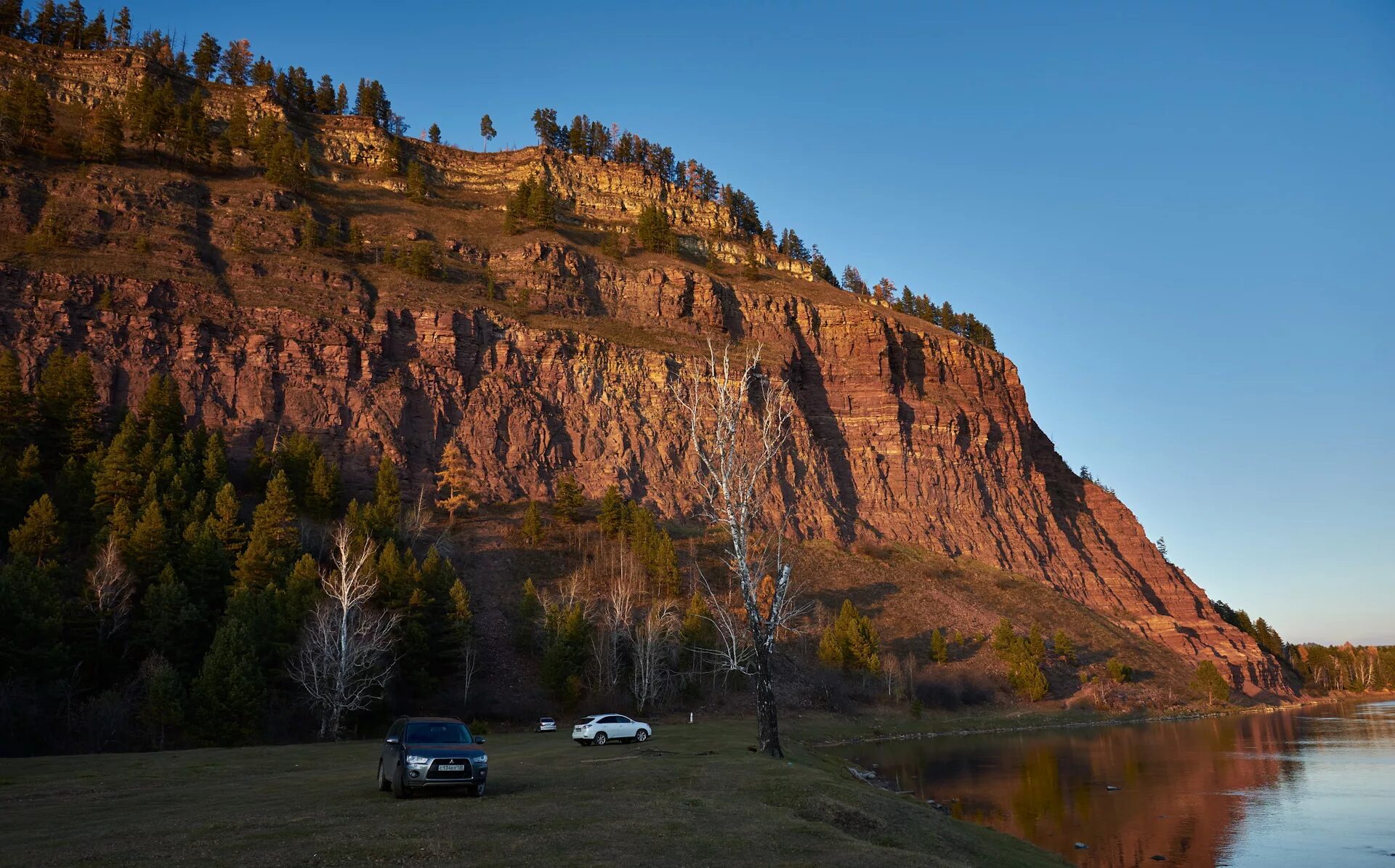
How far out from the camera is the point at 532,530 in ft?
242

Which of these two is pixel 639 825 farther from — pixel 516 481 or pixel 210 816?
pixel 516 481

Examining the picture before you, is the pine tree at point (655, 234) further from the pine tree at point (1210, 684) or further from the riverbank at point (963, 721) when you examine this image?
the pine tree at point (1210, 684)

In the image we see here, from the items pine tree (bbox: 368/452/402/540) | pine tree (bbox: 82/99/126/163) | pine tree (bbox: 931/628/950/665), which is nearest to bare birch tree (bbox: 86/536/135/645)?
pine tree (bbox: 368/452/402/540)

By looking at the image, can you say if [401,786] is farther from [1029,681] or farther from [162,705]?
[1029,681]

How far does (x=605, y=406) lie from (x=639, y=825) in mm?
78693

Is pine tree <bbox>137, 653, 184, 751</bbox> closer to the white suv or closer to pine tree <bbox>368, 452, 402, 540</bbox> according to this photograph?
the white suv

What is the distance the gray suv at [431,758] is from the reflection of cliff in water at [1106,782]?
18.4m

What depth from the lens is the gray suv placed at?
18.5 metres

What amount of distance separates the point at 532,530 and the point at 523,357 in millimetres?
27068

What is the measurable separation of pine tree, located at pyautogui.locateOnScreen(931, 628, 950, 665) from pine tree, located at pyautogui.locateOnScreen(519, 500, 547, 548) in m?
37.4

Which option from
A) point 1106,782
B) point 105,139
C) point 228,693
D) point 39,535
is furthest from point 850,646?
point 105,139

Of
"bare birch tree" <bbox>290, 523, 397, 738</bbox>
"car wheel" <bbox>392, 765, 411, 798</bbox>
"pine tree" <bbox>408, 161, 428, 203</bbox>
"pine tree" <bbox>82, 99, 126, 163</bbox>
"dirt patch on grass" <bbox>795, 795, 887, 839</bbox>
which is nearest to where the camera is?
"car wheel" <bbox>392, 765, 411, 798</bbox>

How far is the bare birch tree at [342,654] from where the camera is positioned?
143 feet

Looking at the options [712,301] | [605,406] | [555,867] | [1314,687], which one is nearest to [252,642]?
[555,867]
